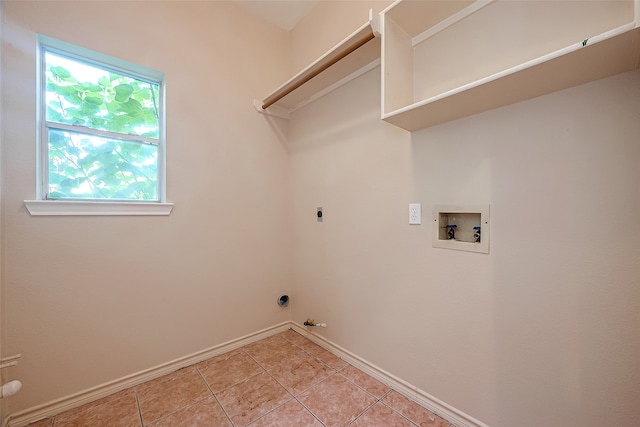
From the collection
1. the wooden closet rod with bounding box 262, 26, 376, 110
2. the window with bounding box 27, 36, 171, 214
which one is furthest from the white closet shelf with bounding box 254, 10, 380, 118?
the window with bounding box 27, 36, 171, 214

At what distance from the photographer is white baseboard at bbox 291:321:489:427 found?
131 cm

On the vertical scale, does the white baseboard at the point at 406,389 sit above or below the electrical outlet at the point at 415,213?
below

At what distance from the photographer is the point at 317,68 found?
1697mm

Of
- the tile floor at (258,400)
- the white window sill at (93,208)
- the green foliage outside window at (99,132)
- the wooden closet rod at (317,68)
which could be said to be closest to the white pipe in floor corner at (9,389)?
the tile floor at (258,400)

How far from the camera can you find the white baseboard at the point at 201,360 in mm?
1337

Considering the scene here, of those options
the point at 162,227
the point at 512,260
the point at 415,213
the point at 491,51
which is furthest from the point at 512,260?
the point at 162,227

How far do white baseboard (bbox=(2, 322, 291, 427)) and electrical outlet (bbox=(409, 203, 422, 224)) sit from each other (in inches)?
65.3

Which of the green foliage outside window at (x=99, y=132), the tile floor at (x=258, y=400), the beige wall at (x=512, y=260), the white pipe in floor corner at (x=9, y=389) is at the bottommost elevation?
the tile floor at (x=258, y=400)

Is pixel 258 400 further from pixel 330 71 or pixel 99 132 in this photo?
pixel 330 71

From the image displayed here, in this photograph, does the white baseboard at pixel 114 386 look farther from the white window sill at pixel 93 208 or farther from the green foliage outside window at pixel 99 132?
the green foliage outside window at pixel 99 132

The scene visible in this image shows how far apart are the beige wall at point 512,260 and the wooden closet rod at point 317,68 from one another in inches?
10.5

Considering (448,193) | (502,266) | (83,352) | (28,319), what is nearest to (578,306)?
(502,266)

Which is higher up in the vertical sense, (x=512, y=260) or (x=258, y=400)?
(x=512, y=260)

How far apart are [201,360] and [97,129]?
1.75 m
